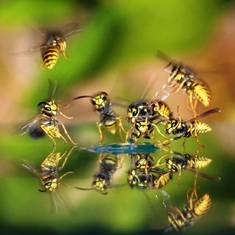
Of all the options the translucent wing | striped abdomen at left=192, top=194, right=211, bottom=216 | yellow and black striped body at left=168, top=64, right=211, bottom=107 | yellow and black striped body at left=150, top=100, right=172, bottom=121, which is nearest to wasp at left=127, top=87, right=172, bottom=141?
yellow and black striped body at left=150, top=100, right=172, bottom=121

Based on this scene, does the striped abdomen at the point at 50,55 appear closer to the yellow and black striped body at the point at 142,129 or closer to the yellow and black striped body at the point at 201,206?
the yellow and black striped body at the point at 142,129

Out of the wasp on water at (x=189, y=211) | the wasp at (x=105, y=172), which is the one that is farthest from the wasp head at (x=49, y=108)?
the wasp on water at (x=189, y=211)

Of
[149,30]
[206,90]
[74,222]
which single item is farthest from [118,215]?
[149,30]

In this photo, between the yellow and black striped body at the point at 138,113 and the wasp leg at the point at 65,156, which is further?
the yellow and black striped body at the point at 138,113

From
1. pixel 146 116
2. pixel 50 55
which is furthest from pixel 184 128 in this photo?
pixel 50 55

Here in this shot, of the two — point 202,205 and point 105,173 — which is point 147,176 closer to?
point 105,173
